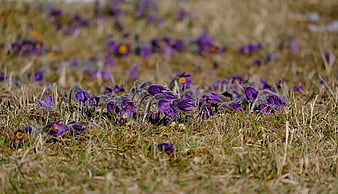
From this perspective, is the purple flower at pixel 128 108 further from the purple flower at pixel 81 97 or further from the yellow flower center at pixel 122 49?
the yellow flower center at pixel 122 49

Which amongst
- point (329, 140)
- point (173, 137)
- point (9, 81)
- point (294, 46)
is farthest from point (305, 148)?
point (294, 46)

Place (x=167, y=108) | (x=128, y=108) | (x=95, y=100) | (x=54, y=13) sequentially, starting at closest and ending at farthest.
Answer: (x=167, y=108) < (x=128, y=108) < (x=95, y=100) < (x=54, y=13)

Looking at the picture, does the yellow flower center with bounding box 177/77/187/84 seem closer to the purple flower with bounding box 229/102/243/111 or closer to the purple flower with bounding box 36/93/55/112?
the purple flower with bounding box 229/102/243/111

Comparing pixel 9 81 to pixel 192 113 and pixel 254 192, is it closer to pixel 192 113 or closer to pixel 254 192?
pixel 192 113

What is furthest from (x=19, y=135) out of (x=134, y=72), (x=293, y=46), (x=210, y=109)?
(x=293, y=46)

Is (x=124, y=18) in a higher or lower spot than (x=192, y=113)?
higher

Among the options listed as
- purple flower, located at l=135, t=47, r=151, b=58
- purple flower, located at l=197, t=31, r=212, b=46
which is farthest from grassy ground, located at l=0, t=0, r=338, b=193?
purple flower, located at l=197, t=31, r=212, b=46

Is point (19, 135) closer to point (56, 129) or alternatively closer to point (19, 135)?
point (19, 135)

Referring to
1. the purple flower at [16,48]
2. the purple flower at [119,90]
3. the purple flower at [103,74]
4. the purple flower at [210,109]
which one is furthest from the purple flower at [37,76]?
the purple flower at [210,109]
